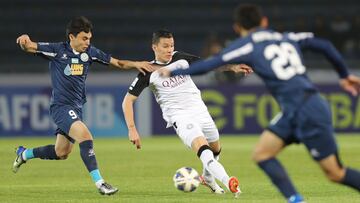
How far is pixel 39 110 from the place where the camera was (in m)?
19.9

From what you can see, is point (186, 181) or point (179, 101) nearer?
point (186, 181)

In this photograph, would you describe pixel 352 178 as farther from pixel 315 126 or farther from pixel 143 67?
pixel 143 67

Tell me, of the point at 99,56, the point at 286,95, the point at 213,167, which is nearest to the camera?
the point at 286,95

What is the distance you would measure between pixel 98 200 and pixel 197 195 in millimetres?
1140

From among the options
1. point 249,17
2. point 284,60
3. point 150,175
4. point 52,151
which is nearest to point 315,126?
point 284,60

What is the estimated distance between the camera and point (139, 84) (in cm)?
968

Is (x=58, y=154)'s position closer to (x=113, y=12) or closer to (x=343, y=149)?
(x=343, y=149)

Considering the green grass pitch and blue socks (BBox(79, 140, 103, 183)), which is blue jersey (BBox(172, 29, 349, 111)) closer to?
the green grass pitch

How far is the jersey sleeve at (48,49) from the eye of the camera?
10.1 metres

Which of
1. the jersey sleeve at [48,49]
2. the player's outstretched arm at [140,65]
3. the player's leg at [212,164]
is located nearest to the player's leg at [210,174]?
the player's leg at [212,164]

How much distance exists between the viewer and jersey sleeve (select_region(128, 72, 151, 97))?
9656 millimetres

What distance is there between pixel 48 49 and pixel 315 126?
13.5 ft

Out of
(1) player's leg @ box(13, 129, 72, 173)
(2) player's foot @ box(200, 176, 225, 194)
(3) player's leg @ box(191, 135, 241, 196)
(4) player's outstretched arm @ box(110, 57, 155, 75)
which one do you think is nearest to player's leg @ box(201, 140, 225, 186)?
(2) player's foot @ box(200, 176, 225, 194)

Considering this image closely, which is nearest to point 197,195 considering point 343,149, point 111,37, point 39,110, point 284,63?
point 284,63
